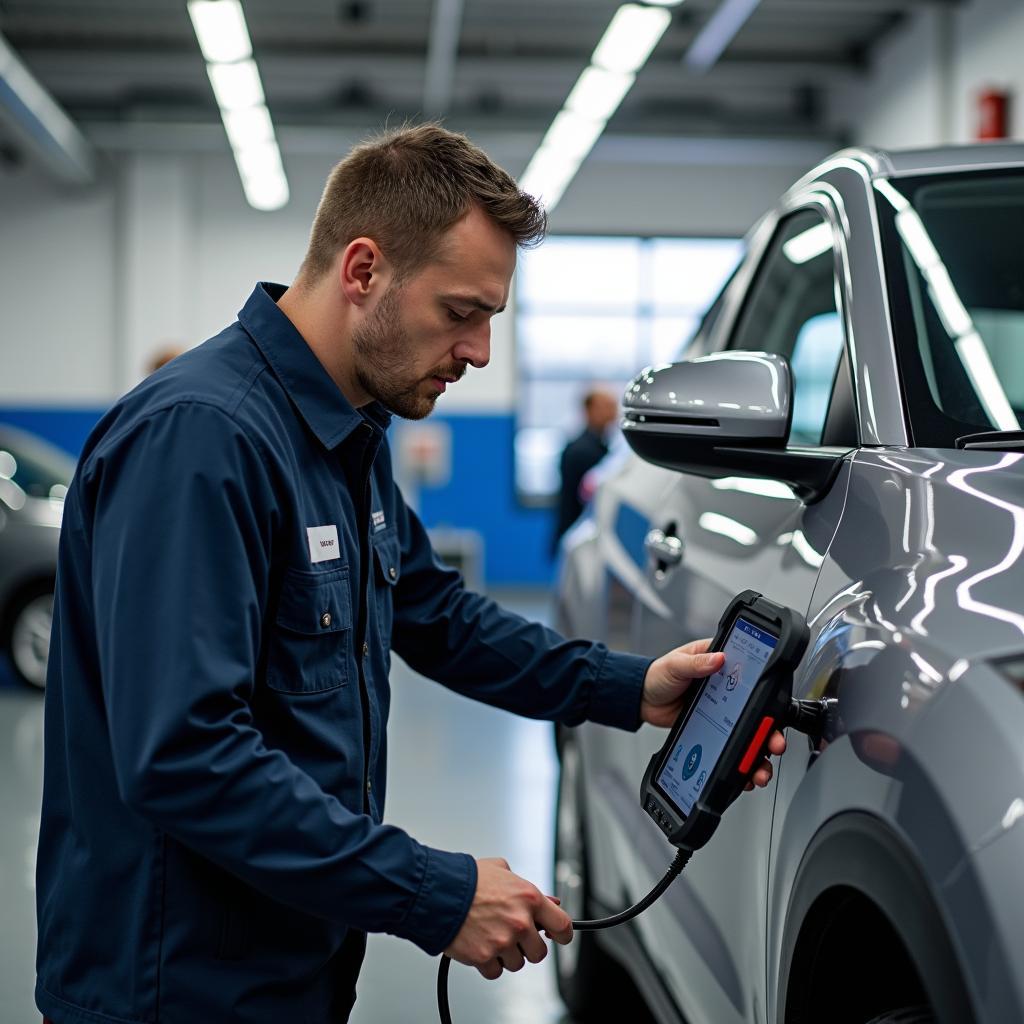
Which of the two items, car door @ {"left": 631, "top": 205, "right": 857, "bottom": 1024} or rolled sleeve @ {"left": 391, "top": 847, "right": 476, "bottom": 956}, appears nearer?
rolled sleeve @ {"left": 391, "top": 847, "right": 476, "bottom": 956}

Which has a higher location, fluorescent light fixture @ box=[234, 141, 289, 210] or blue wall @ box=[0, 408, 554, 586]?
fluorescent light fixture @ box=[234, 141, 289, 210]

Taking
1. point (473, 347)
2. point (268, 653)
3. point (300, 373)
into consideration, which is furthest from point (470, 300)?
point (268, 653)

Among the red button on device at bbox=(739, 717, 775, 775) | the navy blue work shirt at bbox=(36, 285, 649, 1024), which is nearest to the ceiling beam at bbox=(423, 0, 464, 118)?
the navy blue work shirt at bbox=(36, 285, 649, 1024)

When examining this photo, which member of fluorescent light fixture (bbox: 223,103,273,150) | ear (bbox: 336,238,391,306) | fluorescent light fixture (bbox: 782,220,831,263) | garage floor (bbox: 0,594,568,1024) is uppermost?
fluorescent light fixture (bbox: 223,103,273,150)

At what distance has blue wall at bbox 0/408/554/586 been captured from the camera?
11773 millimetres

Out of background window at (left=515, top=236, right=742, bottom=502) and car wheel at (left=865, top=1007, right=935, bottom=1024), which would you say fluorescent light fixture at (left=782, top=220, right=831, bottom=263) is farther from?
background window at (left=515, top=236, right=742, bottom=502)

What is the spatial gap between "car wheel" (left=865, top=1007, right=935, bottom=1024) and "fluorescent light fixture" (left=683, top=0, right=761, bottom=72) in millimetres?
7870

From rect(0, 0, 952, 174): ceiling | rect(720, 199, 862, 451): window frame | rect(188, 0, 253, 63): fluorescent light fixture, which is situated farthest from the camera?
rect(0, 0, 952, 174): ceiling

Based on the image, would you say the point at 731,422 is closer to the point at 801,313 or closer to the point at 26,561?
the point at 801,313

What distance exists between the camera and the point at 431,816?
407 cm

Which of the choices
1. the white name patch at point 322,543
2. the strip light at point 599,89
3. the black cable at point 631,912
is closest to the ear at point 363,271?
the white name patch at point 322,543

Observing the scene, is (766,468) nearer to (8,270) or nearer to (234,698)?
(234,698)

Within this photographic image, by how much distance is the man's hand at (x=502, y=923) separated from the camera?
115 cm

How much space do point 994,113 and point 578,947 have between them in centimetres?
670
